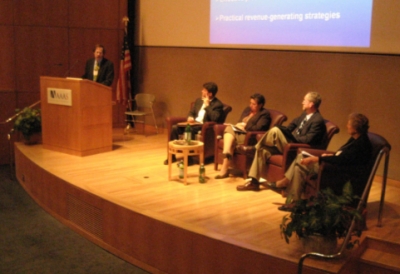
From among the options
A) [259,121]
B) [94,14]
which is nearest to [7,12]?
[94,14]

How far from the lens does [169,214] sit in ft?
15.4

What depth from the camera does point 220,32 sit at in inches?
306

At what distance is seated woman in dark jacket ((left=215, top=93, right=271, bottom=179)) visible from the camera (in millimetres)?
5992

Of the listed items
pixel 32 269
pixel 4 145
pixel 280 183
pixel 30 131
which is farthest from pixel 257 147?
pixel 4 145

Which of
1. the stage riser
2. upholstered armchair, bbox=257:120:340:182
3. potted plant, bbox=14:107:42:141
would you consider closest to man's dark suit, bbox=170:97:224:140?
upholstered armchair, bbox=257:120:340:182

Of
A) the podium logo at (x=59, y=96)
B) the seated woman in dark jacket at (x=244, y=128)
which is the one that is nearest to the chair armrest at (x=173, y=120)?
the seated woman in dark jacket at (x=244, y=128)

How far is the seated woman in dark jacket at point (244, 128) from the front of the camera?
5.99m

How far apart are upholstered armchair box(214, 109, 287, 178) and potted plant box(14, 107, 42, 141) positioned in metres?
2.78

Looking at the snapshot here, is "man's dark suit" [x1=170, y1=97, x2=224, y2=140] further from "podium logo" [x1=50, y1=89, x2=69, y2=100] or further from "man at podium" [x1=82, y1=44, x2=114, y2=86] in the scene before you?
"podium logo" [x1=50, y1=89, x2=69, y2=100]

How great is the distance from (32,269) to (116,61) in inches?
218

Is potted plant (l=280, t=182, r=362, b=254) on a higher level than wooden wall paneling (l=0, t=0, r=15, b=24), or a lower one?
lower

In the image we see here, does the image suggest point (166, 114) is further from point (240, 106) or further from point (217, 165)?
point (217, 165)

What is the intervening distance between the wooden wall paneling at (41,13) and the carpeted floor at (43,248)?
349 centimetres

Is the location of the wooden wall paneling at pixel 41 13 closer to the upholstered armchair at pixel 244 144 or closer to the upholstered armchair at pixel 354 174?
the upholstered armchair at pixel 244 144
